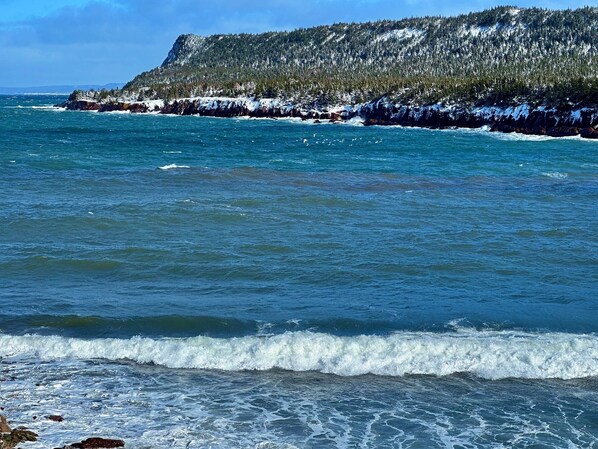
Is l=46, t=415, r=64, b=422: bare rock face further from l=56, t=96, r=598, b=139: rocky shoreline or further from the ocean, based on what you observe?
l=56, t=96, r=598, b=139: rocky shoreline

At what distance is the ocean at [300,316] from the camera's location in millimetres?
11953

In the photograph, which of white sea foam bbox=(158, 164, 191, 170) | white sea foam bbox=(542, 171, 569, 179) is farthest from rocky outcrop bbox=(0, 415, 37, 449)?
white sea foam bbox=(542, 171, 569, 179)

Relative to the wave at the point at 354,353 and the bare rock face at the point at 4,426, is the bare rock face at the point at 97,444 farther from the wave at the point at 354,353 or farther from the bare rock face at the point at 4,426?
the wave at the point at 354,353

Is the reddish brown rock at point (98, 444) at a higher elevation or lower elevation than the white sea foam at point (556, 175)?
lower

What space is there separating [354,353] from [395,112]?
102848mm

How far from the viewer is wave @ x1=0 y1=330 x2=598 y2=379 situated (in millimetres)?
14250

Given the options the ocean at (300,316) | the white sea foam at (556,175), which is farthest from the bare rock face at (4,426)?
the white sea foam at (556,175)

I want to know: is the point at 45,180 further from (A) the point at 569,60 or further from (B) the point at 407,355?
(A) the point at 569,60

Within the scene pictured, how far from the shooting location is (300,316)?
17219 millimetres

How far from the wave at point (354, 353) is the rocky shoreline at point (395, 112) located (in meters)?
69.3

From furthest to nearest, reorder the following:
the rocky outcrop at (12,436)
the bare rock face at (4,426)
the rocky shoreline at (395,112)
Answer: the rocky shoreline at (395,112)
the bare rock face at (4,426)
the rocky outcrop at (12,436)

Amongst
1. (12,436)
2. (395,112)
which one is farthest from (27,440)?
(395,112)

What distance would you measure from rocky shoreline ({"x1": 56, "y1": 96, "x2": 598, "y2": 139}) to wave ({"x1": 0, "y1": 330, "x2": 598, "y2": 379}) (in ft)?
227

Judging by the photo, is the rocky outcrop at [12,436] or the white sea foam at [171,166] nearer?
the rocky outcrop at [12,436]
